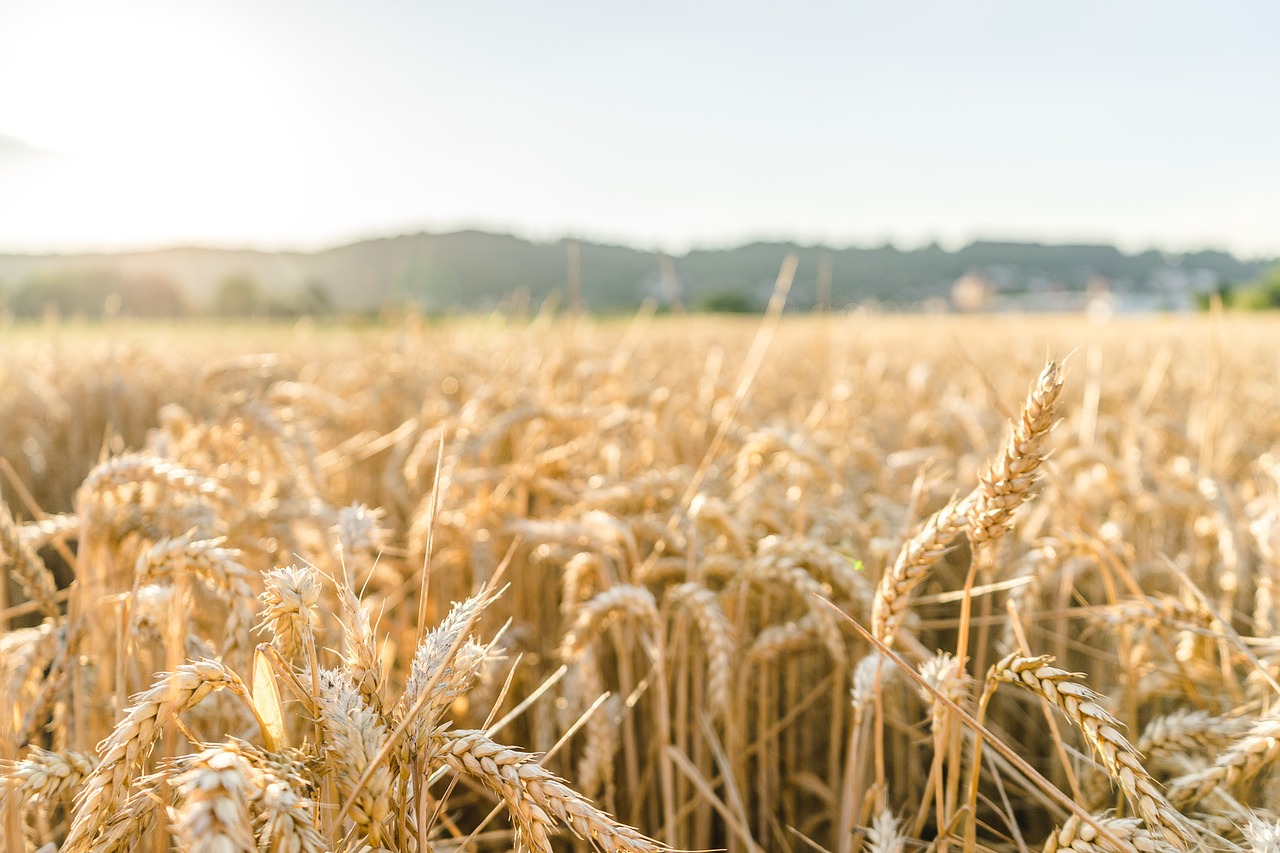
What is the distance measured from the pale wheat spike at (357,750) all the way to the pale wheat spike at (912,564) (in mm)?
577

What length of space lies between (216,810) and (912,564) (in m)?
0.71

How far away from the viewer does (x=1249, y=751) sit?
0.95 metres

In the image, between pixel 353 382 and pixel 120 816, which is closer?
pixel 120 816

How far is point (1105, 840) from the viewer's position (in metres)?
0.74

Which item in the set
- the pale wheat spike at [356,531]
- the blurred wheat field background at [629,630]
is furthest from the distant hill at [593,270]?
the pale wheat spike at [356,531]

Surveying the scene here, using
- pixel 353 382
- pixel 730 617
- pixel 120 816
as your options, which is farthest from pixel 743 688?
pixel 353 382

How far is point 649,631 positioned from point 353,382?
2.35m

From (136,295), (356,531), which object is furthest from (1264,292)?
(356,531)

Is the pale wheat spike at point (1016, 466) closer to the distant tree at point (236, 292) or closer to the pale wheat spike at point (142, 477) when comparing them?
the pale wheat spike at point (142, 477)

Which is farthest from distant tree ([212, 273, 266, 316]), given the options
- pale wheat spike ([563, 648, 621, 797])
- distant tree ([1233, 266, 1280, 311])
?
distant tree ([1233, 266, 1280, 311])

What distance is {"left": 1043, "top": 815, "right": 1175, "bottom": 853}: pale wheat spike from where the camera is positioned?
2.36ft

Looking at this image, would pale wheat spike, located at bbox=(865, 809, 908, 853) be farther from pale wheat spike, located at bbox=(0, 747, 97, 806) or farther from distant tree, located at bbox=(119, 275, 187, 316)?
distant tree, located at bbox=(119, 275, 187, 316)

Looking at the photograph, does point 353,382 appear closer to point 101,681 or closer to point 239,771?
point 101,681

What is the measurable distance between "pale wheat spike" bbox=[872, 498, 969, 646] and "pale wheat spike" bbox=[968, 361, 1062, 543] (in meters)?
0.05
